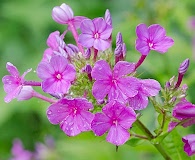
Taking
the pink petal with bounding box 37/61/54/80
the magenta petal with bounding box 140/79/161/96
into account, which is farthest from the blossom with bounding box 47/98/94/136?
the magenta petal with bounding box 140/79/161/96

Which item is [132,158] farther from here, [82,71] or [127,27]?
[82,71]

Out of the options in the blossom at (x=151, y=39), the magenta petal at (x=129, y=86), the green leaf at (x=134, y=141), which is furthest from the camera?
the green leaf at (x=134, y=141)

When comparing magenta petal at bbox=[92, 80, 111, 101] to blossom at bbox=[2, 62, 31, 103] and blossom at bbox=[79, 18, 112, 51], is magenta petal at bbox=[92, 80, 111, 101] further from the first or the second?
blossom at bbox=[2, 62, 31, 103]

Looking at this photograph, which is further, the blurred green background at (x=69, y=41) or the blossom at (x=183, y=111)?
the blurred green background at (x=69, y=41)

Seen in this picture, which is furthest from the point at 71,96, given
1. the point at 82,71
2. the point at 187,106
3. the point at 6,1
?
the point at 6,1

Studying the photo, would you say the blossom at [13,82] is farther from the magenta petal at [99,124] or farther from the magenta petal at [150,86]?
the magenta petal at [150,86]

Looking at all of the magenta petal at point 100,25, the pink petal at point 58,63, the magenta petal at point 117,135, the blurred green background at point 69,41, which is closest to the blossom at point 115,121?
the magenta petal at point 117,135
